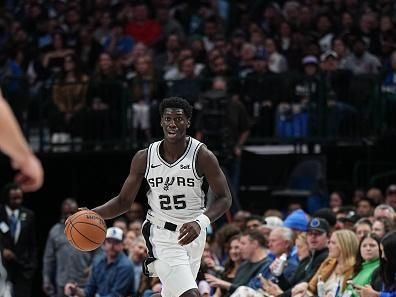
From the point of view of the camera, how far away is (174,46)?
19.6 m

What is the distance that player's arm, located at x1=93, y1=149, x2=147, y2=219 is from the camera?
1020 cm

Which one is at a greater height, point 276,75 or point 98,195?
point 276,75

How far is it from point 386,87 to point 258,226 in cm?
415

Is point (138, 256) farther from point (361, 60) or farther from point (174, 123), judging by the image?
point (361, 60)

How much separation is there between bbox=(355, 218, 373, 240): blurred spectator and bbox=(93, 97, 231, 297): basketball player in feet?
7.31

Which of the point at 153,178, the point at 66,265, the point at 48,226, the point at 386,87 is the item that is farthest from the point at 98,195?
the point at 153,178

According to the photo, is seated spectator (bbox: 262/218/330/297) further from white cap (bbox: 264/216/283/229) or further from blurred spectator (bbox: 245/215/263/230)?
blurred spectator (bbox: 245/215/263/230)

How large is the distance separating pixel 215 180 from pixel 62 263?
666 cm

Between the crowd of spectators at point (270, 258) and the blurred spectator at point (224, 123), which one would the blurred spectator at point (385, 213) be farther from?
the blurred spectator at point (224, 123)

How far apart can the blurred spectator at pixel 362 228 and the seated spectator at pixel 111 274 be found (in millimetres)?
2872

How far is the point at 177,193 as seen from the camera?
10031 mm

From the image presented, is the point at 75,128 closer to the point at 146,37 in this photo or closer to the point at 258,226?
the point at 146,37

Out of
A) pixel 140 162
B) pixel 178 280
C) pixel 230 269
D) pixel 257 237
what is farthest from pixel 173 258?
pixel 230 269

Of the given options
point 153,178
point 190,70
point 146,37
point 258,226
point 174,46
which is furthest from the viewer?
point 146,37
